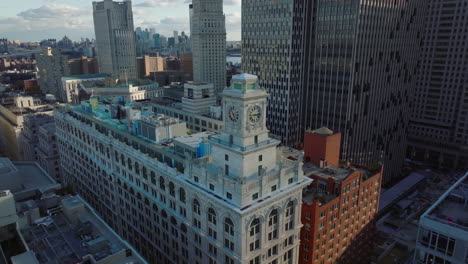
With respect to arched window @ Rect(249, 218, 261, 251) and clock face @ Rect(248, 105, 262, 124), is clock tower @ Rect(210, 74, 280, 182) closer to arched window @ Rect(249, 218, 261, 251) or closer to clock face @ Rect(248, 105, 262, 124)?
clock face @ Rect(248, 105, 262, 124)

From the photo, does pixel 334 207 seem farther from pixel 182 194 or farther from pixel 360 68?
pixel 360 68

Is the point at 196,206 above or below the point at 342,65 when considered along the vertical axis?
below

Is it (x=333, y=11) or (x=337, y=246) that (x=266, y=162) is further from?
(x=333, y=11)

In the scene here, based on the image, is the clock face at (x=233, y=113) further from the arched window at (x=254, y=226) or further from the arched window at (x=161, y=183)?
the arched window at (x=161, y=183)

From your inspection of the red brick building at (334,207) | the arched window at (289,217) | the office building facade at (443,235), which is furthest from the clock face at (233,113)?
the office building facade at (443,235)

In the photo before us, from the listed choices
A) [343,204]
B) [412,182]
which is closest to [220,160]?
[343,204]

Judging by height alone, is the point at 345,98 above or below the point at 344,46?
below

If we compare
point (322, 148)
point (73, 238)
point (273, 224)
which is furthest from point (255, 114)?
point (322, 148)
